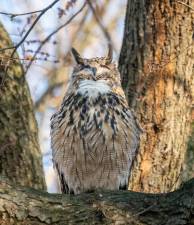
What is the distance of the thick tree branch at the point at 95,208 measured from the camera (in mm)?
3084

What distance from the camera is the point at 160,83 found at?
5.03m

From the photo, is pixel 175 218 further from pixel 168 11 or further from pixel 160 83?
pixel 168 11

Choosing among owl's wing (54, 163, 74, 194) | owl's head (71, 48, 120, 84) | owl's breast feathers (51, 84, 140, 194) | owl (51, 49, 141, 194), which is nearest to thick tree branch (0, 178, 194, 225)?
owl (51, 49, 141, 194)

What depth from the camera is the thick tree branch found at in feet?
10.1

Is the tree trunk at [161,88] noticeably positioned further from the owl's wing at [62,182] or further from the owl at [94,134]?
the owl's wing at [62,182]

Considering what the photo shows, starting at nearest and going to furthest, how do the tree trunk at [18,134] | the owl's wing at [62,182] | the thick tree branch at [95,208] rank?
the thick tree branch at [95,208], the owl's wing at [62,182], the tree trunk at [18,134]

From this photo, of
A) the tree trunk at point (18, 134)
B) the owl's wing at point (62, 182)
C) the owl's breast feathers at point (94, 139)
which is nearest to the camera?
the owl's breast feathers at point (94, 139)

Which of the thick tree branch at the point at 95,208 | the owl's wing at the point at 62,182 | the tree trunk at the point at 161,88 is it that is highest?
the tree trunk at the point at 161,88

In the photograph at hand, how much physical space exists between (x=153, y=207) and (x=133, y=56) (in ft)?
7.17

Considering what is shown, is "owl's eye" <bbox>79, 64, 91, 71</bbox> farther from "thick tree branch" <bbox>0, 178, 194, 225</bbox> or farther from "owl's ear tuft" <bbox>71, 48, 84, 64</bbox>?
"thick tree branch" <bbox>0, 178, 194, 225</bbox>

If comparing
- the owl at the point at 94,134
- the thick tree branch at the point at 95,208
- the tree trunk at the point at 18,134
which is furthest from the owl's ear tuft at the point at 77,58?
the thick tree branch at the point at 95,208

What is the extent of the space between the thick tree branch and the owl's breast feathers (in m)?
1.08

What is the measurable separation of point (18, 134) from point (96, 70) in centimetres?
82

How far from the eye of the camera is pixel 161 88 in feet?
16.5
